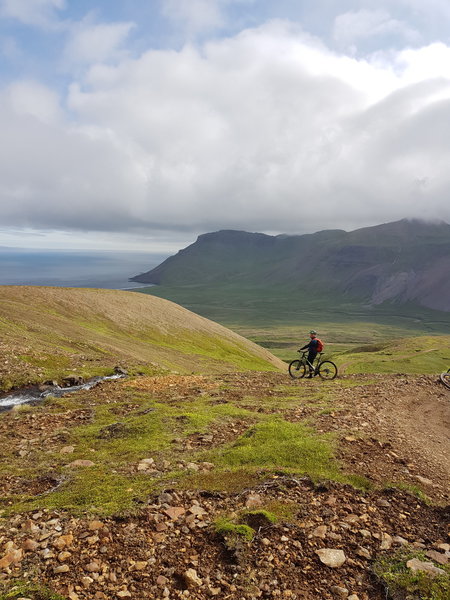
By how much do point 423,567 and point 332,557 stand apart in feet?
6.10

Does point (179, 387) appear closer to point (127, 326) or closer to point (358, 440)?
point (358, 440)

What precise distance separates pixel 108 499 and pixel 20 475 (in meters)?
4.03

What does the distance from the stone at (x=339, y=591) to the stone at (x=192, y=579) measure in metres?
2.64

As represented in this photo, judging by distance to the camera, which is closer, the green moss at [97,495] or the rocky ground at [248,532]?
the rocky ground at [248,532]

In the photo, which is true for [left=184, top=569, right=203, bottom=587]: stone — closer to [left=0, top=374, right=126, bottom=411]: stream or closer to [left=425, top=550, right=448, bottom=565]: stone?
[left=425, top=550, right=448, bottom=565]: stone

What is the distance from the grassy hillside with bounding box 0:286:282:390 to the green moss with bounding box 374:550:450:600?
25.8 meters

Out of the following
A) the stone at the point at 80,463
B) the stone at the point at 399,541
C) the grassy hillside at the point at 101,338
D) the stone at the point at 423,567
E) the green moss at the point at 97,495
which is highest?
the stone at the point at 423,567

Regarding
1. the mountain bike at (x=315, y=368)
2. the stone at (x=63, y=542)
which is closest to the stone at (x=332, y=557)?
the stone at (x=63, y=542)

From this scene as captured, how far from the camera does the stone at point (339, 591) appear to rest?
24.5 ft

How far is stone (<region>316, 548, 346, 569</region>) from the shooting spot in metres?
8.27

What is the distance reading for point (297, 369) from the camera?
108 feet

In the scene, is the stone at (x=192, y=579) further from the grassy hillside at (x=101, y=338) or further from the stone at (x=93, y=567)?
the grassy hillside at (x=101, y=338)

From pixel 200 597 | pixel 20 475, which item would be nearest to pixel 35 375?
pixel 20 475

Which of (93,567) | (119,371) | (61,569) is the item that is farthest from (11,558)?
(119,371)
